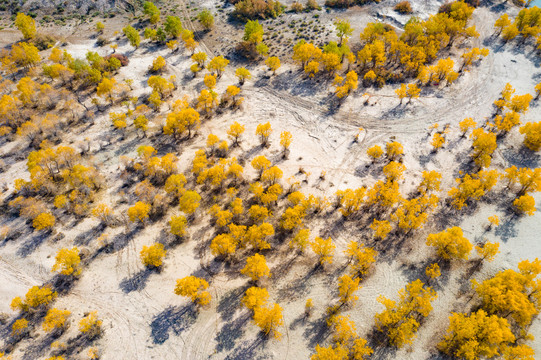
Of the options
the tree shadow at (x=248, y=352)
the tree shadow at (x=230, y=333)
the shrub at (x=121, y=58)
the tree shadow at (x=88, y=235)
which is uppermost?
the shrub at (x=121, y=58)

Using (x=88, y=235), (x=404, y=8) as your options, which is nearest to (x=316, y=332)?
(x=88, y=235)

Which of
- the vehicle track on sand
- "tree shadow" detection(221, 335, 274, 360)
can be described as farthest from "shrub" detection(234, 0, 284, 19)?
"tree shadow" detection(221, 335, 274, 360)

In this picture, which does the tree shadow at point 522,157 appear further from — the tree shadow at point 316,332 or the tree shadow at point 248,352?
the tree shadow at point 248,352

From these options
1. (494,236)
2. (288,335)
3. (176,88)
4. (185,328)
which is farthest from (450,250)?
(176,88)

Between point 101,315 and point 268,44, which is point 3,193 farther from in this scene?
point 268,44

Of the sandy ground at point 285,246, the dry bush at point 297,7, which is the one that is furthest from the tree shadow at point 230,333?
the dry bush at point 297,7
